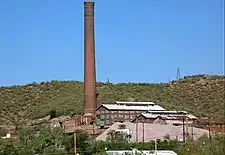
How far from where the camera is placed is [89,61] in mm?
61188

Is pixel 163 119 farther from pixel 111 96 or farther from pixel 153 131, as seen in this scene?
pixel 111 96

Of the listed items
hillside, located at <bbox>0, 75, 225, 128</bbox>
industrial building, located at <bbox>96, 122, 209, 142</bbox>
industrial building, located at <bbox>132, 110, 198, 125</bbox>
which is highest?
hillside, located at <bbox>0, 75, 225, 128</bbox>

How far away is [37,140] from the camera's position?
137ft

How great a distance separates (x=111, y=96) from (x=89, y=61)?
32777 millimetres

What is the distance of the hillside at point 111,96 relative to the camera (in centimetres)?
8606

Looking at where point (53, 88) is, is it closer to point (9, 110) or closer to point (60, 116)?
point (9, 110)

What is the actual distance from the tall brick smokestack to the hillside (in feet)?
43.1

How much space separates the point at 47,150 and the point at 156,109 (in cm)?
3503

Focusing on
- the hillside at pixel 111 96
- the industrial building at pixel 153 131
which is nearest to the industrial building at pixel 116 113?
the industrial building at pixel 153 131

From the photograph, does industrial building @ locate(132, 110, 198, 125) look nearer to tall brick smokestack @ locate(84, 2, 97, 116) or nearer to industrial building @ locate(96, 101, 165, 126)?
industrial building @ locate(96, 101, 165, 126)

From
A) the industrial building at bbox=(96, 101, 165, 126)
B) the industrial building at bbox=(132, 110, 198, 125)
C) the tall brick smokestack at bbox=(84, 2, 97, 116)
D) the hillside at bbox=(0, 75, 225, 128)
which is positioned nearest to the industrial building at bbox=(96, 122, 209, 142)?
the industrial building at bbox=(132, 110, 198, 125)

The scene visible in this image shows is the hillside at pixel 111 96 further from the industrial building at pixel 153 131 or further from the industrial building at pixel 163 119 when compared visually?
the industrial building at pixel 153 131

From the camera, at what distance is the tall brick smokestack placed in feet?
201

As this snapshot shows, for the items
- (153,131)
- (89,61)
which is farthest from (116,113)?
(153,131)
